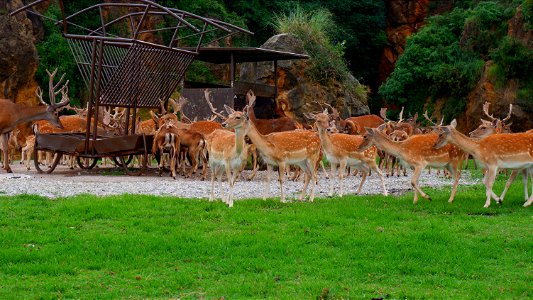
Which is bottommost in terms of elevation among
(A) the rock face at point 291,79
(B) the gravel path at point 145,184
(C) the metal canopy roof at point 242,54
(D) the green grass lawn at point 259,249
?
(B) the gravel path at point 145,184

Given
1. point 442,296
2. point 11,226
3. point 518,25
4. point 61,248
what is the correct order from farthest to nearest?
point 518,25 → point 11,226 → point 61,248 → point 442,296

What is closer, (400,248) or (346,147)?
(400,248)

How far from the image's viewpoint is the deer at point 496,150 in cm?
1130

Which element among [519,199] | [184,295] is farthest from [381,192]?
[184,295]

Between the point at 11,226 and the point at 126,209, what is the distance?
1.46 m

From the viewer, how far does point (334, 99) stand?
2383 cm

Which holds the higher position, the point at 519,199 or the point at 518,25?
the point at 518,25

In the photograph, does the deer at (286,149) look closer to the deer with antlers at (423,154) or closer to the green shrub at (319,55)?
the deer with antlers at (423,154)

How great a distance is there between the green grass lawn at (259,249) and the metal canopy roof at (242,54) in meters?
7.09

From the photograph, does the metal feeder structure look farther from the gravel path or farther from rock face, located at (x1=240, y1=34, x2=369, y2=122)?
rock face, located at (x1=240, y1=34, x2=369, y2=122)

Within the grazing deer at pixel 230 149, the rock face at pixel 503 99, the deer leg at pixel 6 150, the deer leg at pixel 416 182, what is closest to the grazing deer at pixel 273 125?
the deer leg at pixel 6 150

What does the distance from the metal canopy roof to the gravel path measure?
269 centimetres

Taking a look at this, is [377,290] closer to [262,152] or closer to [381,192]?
[262,152]

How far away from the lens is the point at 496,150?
11.4 m
